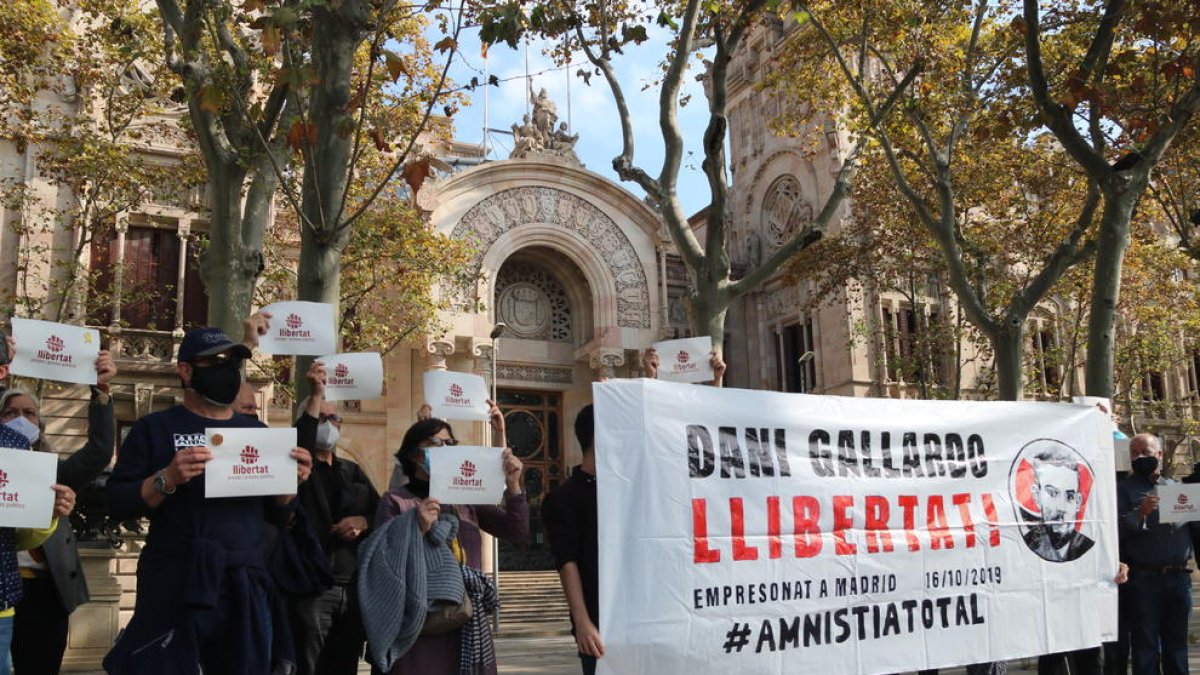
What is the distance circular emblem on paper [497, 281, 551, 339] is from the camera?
24.9 m

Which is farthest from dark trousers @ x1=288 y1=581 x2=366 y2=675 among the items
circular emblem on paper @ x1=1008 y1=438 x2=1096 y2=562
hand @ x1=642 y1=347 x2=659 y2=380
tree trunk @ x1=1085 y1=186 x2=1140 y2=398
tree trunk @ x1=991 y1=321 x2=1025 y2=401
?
tree trunk @ x1=991 y1=321 x2=1025 y2=401

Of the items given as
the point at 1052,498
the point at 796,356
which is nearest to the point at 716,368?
the point at 1052,498

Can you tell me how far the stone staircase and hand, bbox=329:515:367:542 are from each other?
41.0 ft

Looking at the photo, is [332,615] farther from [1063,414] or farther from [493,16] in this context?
[1063,414]

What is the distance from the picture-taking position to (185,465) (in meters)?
3.86

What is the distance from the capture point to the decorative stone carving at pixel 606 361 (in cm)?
2361

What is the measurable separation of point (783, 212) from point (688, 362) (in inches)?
844

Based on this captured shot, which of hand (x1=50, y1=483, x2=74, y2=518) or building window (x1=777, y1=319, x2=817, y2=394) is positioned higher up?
building window (x1=777, y1=319, x2=817, y2=394)

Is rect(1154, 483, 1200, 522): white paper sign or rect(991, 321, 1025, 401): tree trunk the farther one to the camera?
rect(991, 321, 1025, 401): tree trunk

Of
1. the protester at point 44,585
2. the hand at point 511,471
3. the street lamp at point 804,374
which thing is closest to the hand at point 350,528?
the hand at point 511,471

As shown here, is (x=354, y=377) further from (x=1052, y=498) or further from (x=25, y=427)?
(x=1052, y=498)

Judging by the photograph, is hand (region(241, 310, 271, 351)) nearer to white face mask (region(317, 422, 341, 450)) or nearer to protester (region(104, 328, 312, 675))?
white face mask (region(317, 422, 341, 450))

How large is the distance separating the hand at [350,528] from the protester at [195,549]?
1.39 meters

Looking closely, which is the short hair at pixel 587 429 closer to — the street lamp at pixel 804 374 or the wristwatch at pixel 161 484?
the wristwatch at pixel 161 484
